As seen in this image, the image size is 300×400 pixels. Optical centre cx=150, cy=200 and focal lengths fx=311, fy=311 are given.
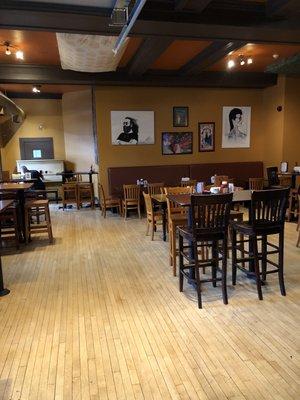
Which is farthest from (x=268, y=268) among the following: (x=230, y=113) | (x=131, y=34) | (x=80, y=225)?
(x=230, y=113)

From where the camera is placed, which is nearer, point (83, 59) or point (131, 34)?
point (131, 34)

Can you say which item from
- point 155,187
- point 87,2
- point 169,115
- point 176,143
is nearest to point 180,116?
point 169,115

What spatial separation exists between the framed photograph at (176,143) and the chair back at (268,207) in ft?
17.8

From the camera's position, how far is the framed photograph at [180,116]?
823cm

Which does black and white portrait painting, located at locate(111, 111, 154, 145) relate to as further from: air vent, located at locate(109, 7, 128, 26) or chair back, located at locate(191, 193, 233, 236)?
chair back, located at locate(191, 193, 233, 236)

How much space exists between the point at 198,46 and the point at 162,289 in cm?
465

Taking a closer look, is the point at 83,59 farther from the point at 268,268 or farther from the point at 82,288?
the point at 268,268

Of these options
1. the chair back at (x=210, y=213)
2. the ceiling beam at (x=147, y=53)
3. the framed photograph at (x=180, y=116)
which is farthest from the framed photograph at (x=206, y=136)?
the chair back at (x=210, y=213)

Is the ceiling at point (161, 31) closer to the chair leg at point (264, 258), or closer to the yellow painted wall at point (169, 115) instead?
the yellow painted wall at point (169, 115)

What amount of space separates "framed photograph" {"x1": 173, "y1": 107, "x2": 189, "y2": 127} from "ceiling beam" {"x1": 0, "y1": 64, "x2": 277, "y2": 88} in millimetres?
624

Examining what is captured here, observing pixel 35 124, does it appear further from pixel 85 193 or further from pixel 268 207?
pixel 268 207

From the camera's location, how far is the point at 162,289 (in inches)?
136

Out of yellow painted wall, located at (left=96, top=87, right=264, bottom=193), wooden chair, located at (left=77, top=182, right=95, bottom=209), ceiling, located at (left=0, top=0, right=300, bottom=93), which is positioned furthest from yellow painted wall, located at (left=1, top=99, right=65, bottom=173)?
ceiling, located at (left=0, top=0, right=300, bottom=93)

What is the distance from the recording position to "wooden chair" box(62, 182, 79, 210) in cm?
846
